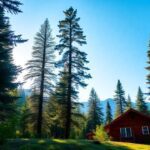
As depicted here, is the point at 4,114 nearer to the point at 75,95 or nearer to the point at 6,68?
the point at 6,68

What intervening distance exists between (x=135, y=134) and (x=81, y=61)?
50.7 ft

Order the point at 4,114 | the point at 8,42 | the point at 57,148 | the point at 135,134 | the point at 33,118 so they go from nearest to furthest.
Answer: the point at 57,148 → the point at 8,42 → the point at 4,114 → the point at 33,118 → the point at 135,134

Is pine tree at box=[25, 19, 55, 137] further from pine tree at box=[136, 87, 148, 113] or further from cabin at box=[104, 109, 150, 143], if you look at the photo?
pine tree at box=[136, 87, 148, 113]

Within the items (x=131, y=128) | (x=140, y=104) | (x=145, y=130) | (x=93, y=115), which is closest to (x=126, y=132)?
(x=131, y=128)

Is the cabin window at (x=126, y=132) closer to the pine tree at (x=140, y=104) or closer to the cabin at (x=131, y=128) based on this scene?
the cabin at (x=131, y=128)

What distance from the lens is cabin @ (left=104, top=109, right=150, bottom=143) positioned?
38438 mm

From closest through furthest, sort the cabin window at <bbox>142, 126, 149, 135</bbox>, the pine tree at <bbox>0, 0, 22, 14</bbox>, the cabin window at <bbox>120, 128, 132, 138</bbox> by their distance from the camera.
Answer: the pine tree at <bbox>0, 0, 22, 14</bbox>
the cabin window at <bbox>142, 126, 149, 135</bbox>
the cabin window at <bbox>120, 128, 132, 138</bbox>

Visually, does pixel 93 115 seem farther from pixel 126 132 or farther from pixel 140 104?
pixel 126 132

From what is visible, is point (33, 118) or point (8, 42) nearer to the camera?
point (8, 42)

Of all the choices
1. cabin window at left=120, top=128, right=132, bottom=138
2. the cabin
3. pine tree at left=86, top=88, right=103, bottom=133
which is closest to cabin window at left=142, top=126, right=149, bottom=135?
→ the cabin

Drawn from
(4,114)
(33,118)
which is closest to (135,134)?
(33,118)

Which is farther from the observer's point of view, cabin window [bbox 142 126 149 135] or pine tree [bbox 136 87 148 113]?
pine tree [bbox 136 87 148 113]

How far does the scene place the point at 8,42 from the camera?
65.3ft

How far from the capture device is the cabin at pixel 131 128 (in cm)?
3844
